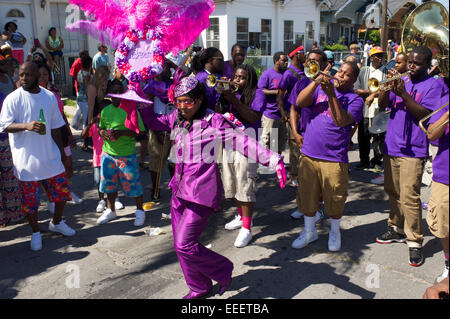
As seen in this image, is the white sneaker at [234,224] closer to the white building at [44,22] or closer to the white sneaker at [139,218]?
the white sneaker at [139,218]

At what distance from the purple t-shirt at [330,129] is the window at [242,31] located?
51.0 feet

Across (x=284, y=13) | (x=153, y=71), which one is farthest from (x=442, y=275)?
(x=284, y=13)

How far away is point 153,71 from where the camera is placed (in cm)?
462

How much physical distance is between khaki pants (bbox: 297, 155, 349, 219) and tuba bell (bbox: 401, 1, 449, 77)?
4.35 feet

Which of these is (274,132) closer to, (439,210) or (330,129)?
(330,129)

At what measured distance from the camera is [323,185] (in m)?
4.24

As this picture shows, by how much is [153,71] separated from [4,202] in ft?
7.67

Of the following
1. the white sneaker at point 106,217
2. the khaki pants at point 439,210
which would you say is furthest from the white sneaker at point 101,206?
the khaki pants at point 439,210

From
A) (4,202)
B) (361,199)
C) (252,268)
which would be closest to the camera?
(252,268)

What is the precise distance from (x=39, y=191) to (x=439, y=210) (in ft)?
12.8

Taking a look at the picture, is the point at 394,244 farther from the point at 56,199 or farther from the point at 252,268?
the point at 56,199

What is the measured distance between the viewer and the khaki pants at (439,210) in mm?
3324

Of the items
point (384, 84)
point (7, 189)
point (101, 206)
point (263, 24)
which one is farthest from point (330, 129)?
point (263, 24)
